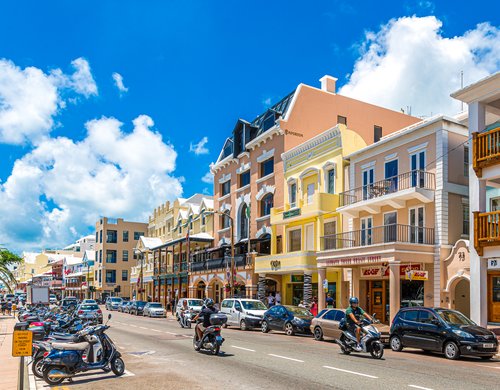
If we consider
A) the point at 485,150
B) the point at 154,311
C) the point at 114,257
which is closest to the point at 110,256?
the point at 114,257

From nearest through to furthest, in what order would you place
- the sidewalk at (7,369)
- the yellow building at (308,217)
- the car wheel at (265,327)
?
the sidewalk at (7,369) < the car wheel at (265,327) < the yellow building at (308,217)

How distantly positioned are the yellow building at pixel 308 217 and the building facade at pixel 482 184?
9562 millimetres

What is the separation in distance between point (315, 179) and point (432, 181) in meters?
10.5

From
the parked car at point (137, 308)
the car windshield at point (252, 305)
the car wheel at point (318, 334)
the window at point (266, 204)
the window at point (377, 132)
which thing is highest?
the window at point (377, 132)

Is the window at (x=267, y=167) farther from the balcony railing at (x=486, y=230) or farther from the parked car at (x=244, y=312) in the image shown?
the balcony railing at (x=486, y=230)

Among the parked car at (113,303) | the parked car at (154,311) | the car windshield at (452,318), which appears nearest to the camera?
the car windshield at (452,318)

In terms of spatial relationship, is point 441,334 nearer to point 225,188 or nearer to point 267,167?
point 267,167

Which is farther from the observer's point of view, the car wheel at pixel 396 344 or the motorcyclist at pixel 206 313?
the car wheel at pixel 396 344

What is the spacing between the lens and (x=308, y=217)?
114 ft

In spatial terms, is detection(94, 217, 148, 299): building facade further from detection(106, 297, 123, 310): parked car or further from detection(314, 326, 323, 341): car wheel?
detection(314, 326, 323, 341): car wheel

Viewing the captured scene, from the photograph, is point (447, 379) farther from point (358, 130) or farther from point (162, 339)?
point (358, 130)

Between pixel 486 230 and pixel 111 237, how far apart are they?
248 ft

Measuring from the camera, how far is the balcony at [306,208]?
33250mm

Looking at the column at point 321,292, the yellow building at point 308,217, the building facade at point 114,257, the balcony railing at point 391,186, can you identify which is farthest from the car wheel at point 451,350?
the building facade at point 114,257
